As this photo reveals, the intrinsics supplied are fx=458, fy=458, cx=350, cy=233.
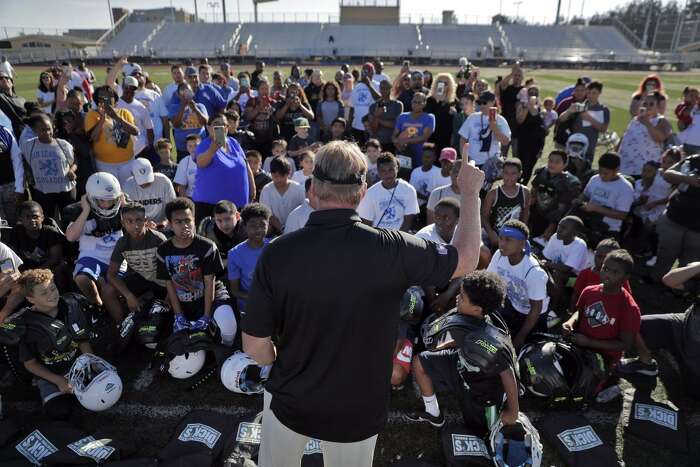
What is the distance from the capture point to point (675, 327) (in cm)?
402

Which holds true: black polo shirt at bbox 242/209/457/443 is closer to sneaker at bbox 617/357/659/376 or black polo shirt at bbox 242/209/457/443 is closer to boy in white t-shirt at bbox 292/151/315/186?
sneaker at bbox 617/357/659/376

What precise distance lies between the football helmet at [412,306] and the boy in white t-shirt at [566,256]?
5.26 feet

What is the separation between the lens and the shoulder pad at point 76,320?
152 inches

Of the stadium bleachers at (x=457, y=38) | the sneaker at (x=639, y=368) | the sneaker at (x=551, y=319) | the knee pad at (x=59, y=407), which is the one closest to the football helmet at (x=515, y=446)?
the sneaker at (x=639, y=368)

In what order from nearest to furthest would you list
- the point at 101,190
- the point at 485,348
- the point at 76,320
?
the point at 485,348, the point at 76,320, the point at 101,190

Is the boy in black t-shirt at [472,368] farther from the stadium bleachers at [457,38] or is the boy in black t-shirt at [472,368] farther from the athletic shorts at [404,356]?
the stadium bleachers at [457,38]

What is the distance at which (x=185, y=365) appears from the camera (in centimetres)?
399

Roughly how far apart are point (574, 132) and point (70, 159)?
8049 mm

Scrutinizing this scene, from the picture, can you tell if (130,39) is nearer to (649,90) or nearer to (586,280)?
(649,90)

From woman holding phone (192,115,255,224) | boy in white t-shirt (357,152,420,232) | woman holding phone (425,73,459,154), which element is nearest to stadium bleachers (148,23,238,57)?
woman holding phone (425,73,459,154)

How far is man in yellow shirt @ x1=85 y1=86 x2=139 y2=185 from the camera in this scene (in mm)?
6395

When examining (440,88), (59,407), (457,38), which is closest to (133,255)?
(59,407)

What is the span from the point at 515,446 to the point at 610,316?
1.53 metres

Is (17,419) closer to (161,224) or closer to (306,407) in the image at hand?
(161,224)
